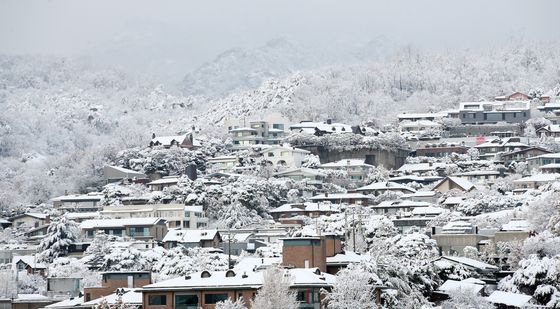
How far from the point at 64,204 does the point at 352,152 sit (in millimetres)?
26064

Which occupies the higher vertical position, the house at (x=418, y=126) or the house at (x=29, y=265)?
the house at (x=418, y=126)

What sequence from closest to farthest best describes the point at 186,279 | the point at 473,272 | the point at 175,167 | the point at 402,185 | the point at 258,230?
the point at 186,279 < the point at 473,272 < the point at 258,230 < the point at 402,185 < the point at 175,167

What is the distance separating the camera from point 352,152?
5305 inches

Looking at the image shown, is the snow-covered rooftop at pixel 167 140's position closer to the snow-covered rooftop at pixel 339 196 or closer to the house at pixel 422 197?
the snow-covered rooftop at pixel 339 196

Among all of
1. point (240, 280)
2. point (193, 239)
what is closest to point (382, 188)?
point (193, 239)

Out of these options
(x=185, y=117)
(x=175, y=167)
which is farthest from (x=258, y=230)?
(x=185, y=117)

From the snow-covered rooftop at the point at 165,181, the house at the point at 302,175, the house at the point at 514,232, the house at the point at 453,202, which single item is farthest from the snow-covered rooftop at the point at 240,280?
the house at the point at 302,175

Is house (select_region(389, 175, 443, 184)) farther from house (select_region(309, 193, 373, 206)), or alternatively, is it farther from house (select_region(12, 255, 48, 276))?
house (select_region(12, 255, 48, 276))

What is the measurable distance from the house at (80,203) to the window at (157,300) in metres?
60.5

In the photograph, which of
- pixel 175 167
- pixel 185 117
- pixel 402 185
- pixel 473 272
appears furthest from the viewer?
pixel 185 117

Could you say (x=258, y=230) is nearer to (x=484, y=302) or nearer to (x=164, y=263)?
(x=164, y=263)

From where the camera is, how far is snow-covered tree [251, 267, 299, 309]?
5475 cm

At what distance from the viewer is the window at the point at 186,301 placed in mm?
59081

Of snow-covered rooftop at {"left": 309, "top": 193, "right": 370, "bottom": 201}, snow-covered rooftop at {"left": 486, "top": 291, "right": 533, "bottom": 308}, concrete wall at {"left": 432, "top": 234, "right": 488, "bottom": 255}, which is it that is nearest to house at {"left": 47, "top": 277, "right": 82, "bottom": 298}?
concrete wall at {"left": 432, "top": 234, "right": 488, "bottom": 255}
